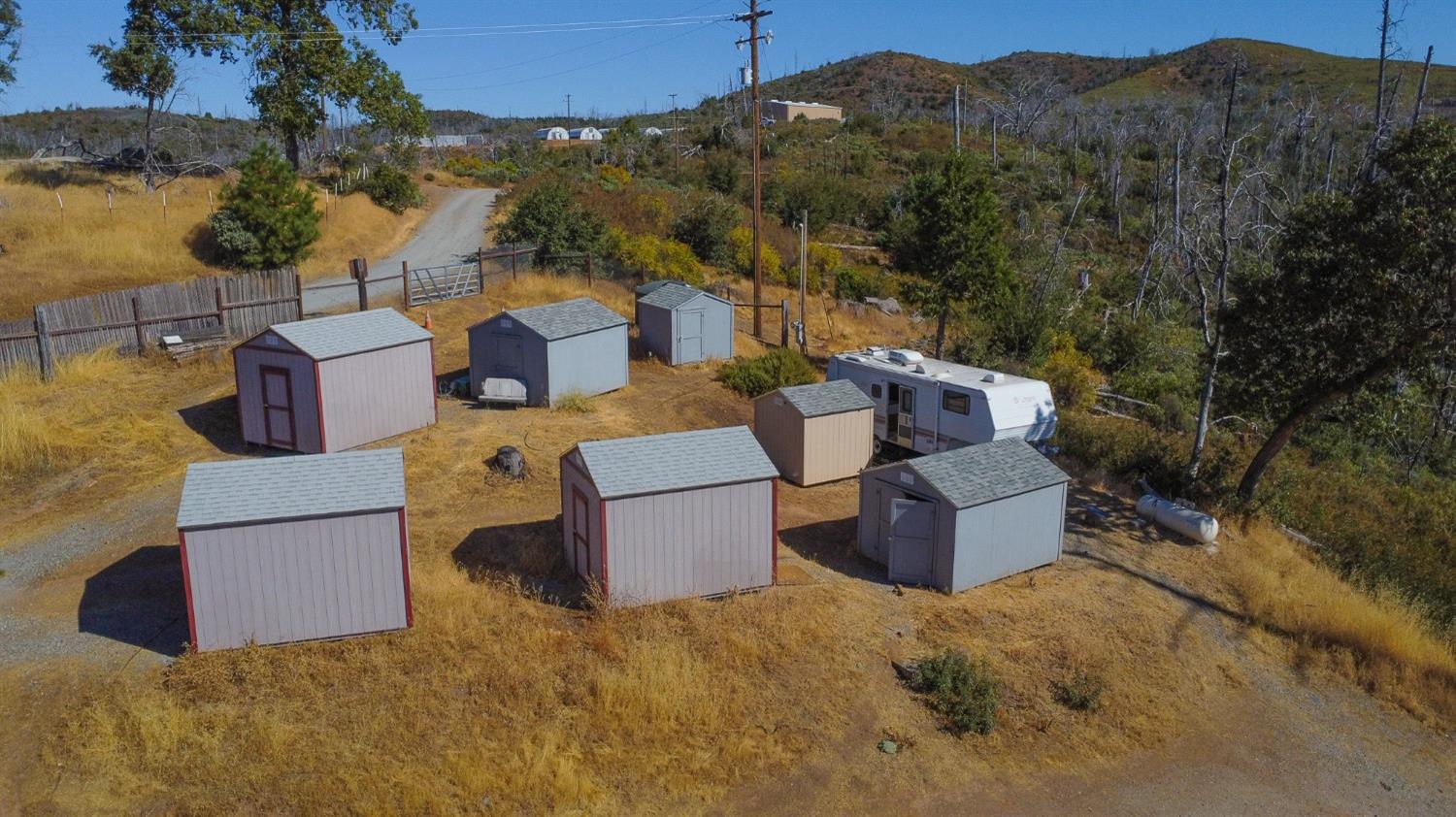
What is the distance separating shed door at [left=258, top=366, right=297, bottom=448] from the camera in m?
18.5

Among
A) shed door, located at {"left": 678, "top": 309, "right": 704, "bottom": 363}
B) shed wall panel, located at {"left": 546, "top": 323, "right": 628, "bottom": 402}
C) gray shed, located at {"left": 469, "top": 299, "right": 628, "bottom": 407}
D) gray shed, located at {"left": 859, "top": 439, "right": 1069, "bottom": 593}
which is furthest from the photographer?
shed door, located at {"left": 678, "top": 309, "right": 704, "bottom": 363}

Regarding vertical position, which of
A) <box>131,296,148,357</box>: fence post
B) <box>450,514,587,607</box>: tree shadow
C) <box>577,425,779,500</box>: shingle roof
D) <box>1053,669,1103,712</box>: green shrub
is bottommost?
<box>1053,669,1103,712</box>: green shrub

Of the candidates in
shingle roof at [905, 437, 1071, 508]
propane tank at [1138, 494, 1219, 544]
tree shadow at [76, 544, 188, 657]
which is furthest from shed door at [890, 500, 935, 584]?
tree shadow at [76, 544, 188, 657]

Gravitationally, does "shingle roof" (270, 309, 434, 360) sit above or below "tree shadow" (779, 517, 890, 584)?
above

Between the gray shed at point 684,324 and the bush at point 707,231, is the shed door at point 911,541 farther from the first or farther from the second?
the bush at point 707,231

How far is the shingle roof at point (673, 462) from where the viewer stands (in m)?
13.3

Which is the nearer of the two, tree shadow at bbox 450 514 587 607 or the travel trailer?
tree shadow at bbox 450 514 587 607

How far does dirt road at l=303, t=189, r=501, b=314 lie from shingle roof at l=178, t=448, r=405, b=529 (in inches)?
659

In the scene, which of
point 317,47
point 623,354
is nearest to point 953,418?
point 623,354

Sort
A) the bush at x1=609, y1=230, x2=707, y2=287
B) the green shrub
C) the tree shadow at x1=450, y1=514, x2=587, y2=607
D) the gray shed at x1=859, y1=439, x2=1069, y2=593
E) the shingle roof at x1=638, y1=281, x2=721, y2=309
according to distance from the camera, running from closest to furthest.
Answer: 1. the green shrub
2. the tree shadow at x1=450, y1=514, x2=587, y2=607
3. the gray shed at x1=859, y1=439, x2=1069, y2=593
4. the shingle roof at x1=638, y1=281, x2=721, y2=309
5. the bush at x1=609, y1=230, x2=707, y2=287

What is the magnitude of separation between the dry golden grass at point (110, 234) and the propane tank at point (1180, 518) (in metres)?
27.5

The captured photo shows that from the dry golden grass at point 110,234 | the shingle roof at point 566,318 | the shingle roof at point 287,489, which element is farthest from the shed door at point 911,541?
the dry golden grass at point 110,234

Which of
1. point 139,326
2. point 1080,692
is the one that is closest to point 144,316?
point 139,326

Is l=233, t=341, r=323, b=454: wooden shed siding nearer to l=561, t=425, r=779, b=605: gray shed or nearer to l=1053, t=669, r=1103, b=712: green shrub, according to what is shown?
l=561, t=425, r=779, b=605: gray shed
